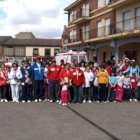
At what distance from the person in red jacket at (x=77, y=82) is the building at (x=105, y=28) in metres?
14.3

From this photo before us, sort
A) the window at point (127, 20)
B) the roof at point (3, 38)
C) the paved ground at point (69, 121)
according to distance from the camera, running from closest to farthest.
Answer: the paved ground at point (69, 121), the window at point (127, 20), the roof at point (3, 38)

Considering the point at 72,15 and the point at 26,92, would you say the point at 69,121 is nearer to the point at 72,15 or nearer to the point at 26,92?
the point at 26,92

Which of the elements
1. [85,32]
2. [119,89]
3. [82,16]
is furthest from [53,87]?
[85,32]

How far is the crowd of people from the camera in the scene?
15953 millimetres

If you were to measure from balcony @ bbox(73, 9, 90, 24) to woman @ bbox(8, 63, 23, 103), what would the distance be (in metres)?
28.3

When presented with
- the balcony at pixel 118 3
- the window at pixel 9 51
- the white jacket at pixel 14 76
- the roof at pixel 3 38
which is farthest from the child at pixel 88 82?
the roof at pixel 3 38

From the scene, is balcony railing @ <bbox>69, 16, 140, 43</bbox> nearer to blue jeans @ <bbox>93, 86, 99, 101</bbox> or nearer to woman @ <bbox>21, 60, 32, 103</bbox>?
blue jeans @ <bbox>93, 86, 99, 101</bbox>

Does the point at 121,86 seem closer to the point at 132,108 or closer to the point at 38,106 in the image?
the point at 132,108

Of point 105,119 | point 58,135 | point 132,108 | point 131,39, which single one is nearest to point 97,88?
point 132,108

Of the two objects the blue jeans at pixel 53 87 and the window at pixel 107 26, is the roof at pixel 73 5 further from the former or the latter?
the blue jeans at pixel 53 87

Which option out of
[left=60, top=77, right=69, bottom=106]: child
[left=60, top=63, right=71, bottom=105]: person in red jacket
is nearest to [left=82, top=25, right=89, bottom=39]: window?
[left=60, top=63, right=71, bottom=105]: person in red jacket

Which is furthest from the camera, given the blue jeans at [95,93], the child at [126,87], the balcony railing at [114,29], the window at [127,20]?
the window at [127,20]

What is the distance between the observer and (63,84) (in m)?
15.6

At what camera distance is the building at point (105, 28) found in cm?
3209
